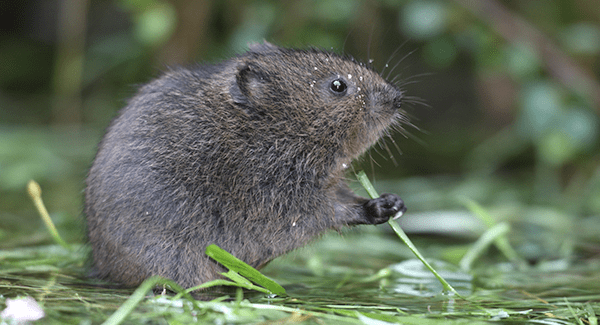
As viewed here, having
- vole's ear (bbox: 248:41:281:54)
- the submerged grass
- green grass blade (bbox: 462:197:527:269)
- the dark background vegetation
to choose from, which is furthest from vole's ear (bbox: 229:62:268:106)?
green grass blade (bbox: 462:197:527:269)

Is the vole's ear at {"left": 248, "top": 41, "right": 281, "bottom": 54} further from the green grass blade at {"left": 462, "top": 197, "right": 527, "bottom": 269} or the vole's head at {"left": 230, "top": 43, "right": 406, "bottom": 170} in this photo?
the green grass blade at {"left": 462, "top": 197, "right": 527, "bottom": 269}

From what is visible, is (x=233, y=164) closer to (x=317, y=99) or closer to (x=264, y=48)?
(x=317, y=99)

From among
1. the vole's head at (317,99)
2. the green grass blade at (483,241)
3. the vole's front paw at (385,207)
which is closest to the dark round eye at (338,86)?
the vole's head at (317,99)

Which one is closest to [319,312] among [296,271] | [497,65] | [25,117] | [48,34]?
[296,271]

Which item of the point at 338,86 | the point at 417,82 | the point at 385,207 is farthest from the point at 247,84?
the point at 417,82

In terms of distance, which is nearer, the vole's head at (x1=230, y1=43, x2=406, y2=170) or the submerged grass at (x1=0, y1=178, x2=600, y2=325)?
the submerged grass at (x1=0, y1=178, x2=600, y2=325)

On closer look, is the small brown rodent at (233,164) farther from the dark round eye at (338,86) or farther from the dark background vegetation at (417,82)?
the dark background vegetation at (417,82)

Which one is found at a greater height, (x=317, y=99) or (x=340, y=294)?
(x=317, y=99)

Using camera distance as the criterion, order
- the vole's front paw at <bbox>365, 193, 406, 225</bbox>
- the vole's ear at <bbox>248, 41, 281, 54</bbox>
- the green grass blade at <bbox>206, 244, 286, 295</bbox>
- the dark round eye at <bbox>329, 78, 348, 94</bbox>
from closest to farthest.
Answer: the green grass blade at <bbox>206, 244, 286, 295</bbox>, the vole's front paw at <bbox>365, 193, 406, 225</bbox>, the dark round eye at <bbox>329, 78, 348, 94</bbox>, the vole's ear at <bbox>248, 41, 281, 54</bbox>
